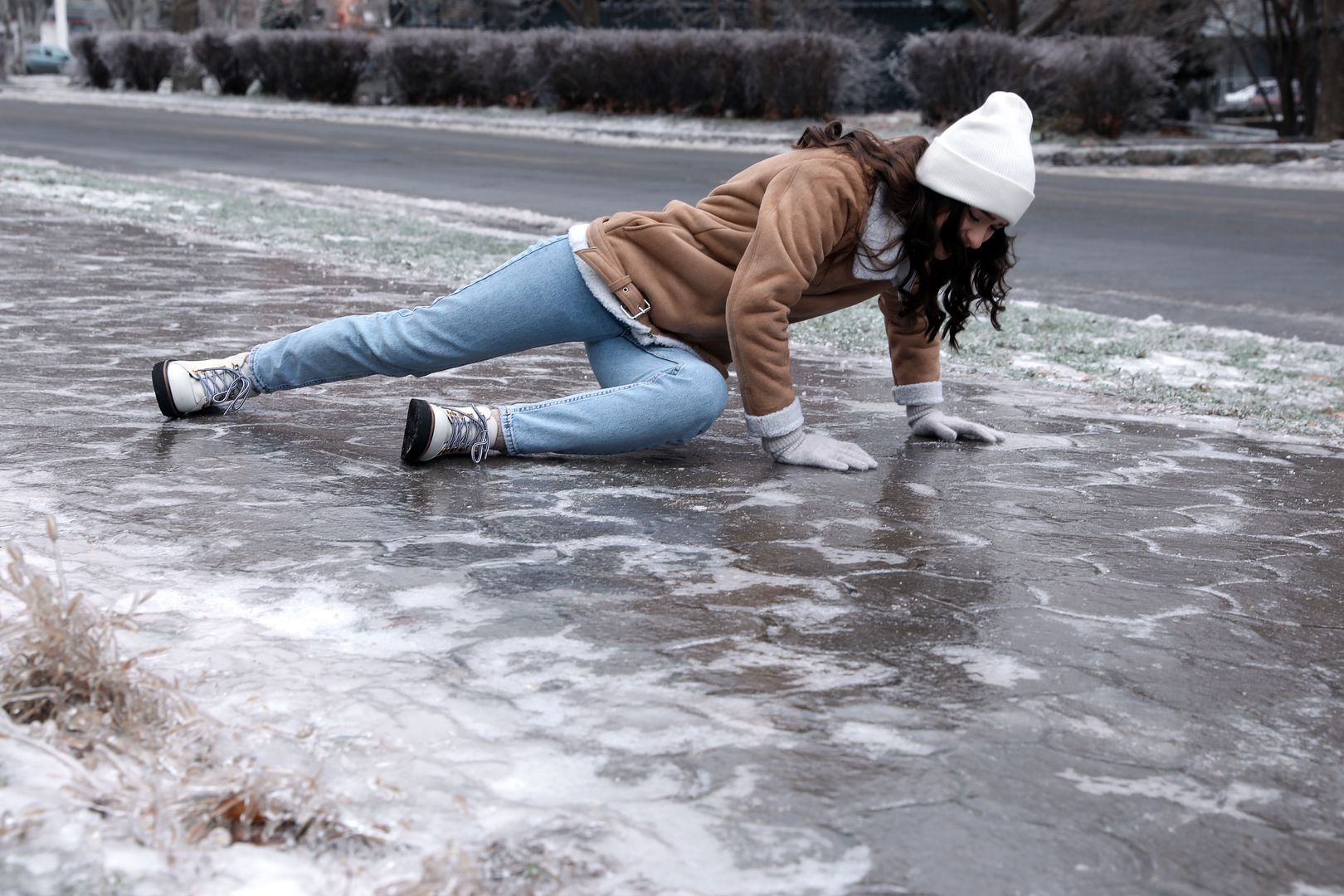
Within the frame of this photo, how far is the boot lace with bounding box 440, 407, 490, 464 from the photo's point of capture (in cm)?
385

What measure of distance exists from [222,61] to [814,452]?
3318 centimetres

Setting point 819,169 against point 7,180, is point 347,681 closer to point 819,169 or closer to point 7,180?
point 819,169

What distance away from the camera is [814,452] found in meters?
3.98

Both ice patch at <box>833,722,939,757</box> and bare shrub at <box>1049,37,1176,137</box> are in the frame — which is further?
bare shrub at <box>1049,37,1176,137</box>

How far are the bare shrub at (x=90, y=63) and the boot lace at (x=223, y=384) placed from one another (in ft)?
118

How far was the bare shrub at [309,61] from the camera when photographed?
31.5 meters

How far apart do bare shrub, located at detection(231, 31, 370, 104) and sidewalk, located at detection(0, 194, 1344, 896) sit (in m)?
28.4

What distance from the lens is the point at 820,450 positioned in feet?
13.1

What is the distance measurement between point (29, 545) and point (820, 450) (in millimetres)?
1930

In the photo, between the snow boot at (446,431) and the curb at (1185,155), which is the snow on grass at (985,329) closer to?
the snow boot at (446,431)


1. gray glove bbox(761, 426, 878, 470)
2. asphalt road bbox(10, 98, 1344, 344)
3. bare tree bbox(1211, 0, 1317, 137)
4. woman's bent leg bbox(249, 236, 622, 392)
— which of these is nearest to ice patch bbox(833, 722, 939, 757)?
gray glove bbox(761, 426, 878, 470)

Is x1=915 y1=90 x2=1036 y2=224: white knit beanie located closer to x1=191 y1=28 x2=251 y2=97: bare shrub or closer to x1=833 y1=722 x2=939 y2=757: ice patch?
x1=833 y1=722 x2=939 y2=757: ice patch

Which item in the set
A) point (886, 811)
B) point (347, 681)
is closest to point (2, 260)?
point (347, 681)

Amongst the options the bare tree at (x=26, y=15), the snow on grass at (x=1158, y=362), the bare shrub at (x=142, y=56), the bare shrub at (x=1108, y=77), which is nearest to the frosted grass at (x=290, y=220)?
the snow on grass at (x=1158, y=362)
